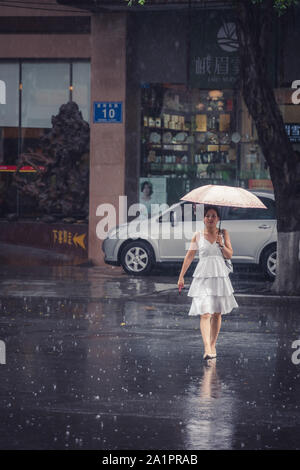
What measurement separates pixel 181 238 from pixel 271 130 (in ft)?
12.9

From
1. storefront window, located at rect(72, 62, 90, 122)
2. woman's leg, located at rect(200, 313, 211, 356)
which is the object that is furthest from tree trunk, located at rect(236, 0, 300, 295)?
storefront window, located at rect(72, 62, 90, 122)

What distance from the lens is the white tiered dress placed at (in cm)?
1045

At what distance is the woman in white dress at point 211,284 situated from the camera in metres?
10.4

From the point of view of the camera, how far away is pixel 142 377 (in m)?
9.34

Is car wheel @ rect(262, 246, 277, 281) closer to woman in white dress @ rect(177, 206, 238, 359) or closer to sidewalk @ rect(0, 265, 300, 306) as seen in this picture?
sidewalk @ rect(0, 265, 300, 306)

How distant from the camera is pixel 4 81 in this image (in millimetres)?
24766

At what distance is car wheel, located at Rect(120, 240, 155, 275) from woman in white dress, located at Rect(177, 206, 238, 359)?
8944 mm

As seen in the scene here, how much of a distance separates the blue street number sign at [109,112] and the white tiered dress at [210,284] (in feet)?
40.6

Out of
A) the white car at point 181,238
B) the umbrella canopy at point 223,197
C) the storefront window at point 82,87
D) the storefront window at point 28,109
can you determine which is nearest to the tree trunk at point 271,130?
the white car at point 181,238

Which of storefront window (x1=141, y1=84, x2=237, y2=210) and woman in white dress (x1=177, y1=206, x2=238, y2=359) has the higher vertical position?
storefront window (x1=141, y1=84, x2=237, y2=210)

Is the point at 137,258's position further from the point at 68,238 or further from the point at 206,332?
the point at 206,332

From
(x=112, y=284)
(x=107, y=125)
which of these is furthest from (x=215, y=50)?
(x=112, y=284)

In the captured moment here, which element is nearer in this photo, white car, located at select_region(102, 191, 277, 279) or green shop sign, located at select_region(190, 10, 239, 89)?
white car, located at select_region(102, 191, 277, 279)

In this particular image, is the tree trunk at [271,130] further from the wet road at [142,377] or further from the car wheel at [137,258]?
the car wheel at [137,258]
